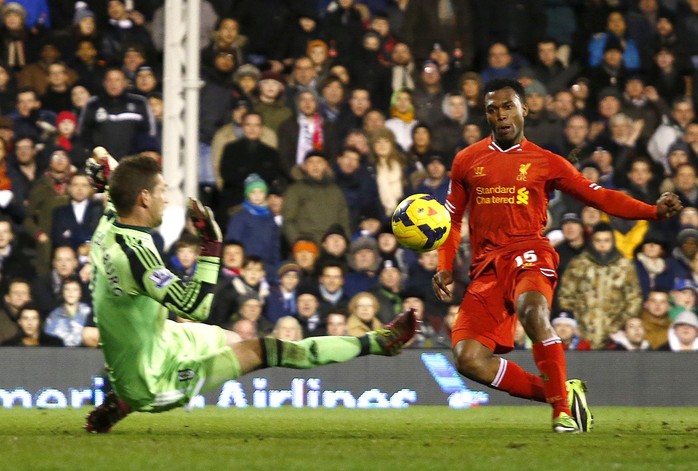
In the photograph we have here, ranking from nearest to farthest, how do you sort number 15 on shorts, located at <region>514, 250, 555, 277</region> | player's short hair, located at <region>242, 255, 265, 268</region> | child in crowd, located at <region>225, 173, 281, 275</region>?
number 15 on shorts, located at <region>514, 250, 555, 277</region> → player's short hair, located at <region>242, 255, 265, 268</region> → child in crowd, located at <region>225, 173, 281, 275</region>

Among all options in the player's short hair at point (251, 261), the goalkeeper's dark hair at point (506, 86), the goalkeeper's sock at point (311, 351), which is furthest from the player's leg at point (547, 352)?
the player's short hair at point (251, 261)

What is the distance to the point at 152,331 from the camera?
770 cm

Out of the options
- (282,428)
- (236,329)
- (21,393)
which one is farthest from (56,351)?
(282,428)

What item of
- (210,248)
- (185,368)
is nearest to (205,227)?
(210,248)

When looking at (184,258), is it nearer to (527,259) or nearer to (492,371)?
(492,371)

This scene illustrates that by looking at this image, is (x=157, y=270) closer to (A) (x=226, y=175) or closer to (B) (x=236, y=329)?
(B) (x=236, y=329)

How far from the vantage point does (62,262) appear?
13.3 m

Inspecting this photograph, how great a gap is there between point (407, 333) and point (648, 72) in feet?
31.3

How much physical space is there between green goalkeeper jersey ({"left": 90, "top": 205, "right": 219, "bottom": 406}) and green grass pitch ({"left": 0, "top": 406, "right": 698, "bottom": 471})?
Answer: 353 millimetres

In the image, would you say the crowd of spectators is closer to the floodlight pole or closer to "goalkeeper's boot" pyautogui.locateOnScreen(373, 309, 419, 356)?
the floodlight pole

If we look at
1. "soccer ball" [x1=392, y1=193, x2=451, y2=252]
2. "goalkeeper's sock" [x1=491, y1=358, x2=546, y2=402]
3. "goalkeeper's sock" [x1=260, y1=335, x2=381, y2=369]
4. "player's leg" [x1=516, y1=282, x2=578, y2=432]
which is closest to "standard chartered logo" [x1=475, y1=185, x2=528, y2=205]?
"soccer ball" [x1=392, y1=193, x2=451, y2=252]

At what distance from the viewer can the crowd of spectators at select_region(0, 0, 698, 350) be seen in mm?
13492

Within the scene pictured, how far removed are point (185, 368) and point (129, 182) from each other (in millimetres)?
1052

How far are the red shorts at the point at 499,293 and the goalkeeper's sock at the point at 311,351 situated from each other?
1.12m
